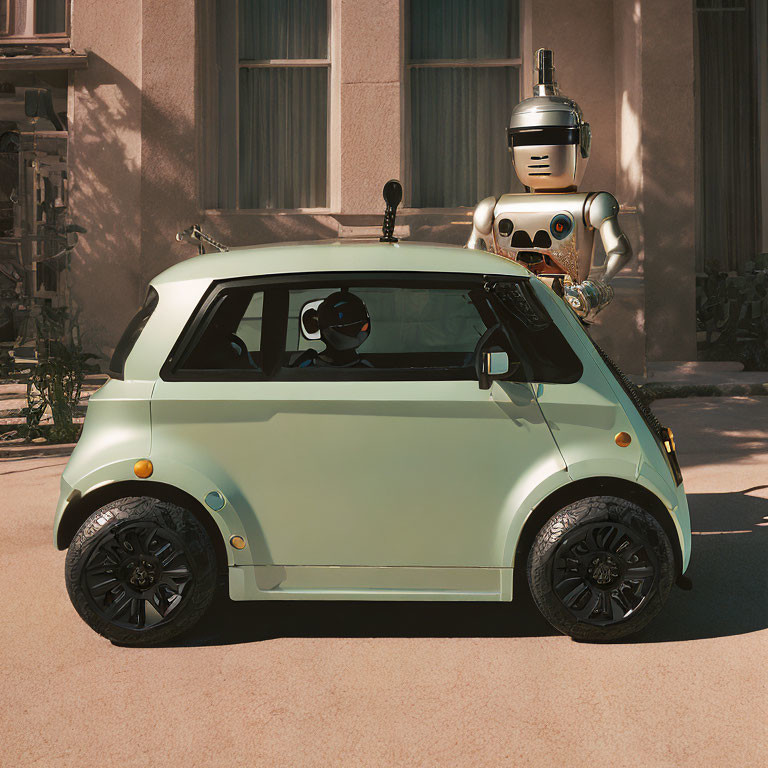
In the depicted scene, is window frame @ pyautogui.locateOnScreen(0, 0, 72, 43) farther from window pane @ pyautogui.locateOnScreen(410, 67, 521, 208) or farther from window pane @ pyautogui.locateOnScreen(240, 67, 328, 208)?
window pane @ pyautogui.locateOnScreen(410, 67, 521, 208)

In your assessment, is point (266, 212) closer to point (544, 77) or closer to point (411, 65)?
point (411, 65)

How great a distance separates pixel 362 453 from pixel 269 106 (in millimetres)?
10779

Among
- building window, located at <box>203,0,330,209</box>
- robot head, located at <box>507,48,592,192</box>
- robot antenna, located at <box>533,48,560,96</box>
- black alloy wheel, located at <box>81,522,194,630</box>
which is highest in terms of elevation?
building window, located at <box>203,0,330,209</box>

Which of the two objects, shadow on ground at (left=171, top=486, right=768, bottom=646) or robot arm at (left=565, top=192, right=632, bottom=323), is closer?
shadow on ground at (left=171, top=486, right=768, bottom=646)

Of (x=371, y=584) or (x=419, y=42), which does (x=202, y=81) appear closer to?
(x=419, y=42)

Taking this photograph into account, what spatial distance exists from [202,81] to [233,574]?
10.7 metres

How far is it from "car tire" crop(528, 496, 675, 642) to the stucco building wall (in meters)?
8.89

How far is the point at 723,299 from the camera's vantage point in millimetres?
14336

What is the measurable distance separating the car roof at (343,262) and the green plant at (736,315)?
10.1 metres

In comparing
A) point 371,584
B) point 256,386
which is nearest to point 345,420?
point 256,386

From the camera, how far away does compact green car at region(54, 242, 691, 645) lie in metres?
4.19

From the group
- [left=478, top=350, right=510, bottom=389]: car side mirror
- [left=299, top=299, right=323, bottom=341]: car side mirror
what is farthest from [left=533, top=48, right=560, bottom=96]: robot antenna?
[left=478, top=350, right=510, bottom=389]: car side mirror

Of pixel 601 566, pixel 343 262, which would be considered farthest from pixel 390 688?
pixel 343 262

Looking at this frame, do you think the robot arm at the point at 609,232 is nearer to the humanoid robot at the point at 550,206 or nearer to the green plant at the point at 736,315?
the humanoid robot at the point at 550,206
